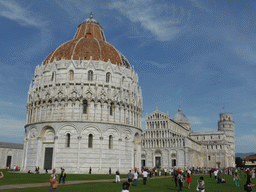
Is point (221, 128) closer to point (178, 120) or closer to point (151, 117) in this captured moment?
point (178, 120)

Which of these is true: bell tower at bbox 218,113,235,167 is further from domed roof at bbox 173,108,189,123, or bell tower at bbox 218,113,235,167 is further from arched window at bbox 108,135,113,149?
arched window at bbox 108,135,113,149

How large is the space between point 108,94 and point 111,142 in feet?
26.3

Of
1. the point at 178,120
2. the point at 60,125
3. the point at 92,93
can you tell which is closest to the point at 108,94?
the point at 92,93

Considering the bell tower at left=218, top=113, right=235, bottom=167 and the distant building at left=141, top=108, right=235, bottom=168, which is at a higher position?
the bell tower at left=218, top=113, right=235, bottom=167

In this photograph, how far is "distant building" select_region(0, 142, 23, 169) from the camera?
8319cm

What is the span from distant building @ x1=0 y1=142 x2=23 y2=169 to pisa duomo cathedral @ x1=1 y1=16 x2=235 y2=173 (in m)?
42.4

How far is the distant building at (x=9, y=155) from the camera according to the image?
8319 cm

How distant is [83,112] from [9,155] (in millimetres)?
53986

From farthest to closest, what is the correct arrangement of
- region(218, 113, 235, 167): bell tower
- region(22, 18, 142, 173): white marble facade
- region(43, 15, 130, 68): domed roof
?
region(218, 113, 235, 167): bell tower < region(43, 15, 130, 68): domed roof < region(22, 18, 142, 173): white marble facade

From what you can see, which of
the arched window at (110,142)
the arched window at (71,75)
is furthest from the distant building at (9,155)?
the arched window at (110,142)

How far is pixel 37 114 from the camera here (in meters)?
45.9

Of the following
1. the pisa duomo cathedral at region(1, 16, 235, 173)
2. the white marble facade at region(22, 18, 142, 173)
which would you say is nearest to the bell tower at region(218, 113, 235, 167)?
the pisa duomo cathedral at region(1, 16, 235, 173)

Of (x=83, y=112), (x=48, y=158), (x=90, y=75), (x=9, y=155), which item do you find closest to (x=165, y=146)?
(x=9, y=155)

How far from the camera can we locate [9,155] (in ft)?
280
